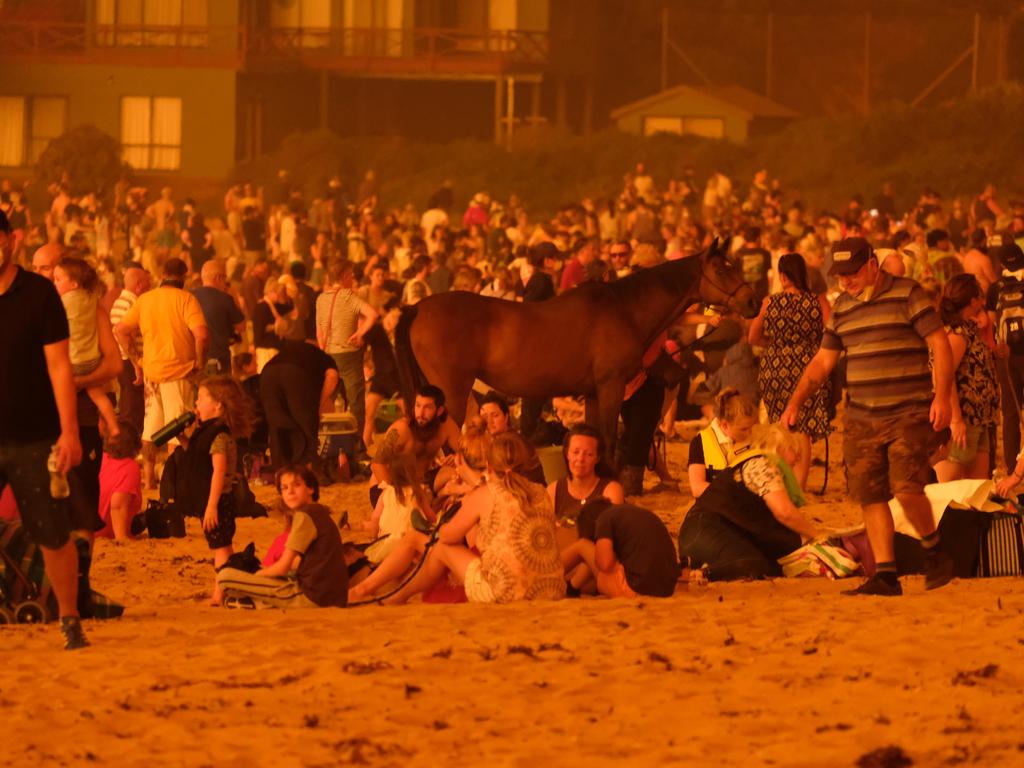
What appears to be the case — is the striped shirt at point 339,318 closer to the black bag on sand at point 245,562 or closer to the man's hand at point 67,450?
the black bag on sand at point 245,562

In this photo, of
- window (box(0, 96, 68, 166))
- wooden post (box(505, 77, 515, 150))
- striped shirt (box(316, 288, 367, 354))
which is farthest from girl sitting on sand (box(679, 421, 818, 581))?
window (box(0, 96, 68, 166))

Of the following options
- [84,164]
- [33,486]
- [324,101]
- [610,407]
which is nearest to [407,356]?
[610,407]

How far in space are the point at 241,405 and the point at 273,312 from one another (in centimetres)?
661

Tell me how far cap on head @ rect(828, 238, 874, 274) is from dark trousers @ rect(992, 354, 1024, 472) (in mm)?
5818

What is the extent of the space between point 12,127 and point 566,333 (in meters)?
43.8

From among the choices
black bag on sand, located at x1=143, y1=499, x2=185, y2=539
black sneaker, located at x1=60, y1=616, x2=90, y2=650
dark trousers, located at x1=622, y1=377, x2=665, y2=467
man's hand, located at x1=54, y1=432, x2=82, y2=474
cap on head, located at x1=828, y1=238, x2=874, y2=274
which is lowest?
black bag on sand, located at x1=143, y1=499, x2=185, y2=539

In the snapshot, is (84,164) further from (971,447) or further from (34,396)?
(34,396)

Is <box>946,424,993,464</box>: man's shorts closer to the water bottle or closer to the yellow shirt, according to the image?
the yellow shirt

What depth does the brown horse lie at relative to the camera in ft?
52.4

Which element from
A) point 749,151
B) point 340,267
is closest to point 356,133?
point 749,151

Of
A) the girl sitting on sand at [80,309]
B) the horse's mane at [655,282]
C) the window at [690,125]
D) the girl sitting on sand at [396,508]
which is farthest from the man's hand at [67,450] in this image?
the window at [690,125]

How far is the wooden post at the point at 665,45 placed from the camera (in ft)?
217

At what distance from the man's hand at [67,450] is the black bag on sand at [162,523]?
15.4ft

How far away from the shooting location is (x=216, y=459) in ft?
40.0
